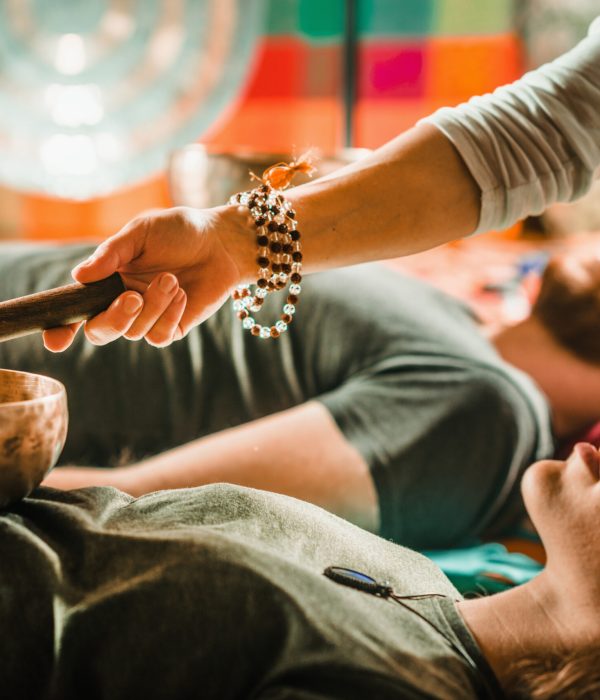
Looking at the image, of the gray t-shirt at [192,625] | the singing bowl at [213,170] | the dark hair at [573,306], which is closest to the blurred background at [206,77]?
the singing bowl at [213,170]

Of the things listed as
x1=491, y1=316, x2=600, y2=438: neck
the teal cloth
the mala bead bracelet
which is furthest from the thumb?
x1=491, y1=316, x2=600, y2=438: neck

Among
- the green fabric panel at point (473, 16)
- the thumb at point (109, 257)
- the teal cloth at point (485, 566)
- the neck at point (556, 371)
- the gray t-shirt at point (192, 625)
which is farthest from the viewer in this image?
the green fabric panel at point (473, 16)

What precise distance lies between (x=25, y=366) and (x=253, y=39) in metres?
1.81

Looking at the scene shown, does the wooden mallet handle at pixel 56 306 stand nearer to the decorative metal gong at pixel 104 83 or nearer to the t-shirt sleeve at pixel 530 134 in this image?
the t-shirt sleeve at pixel 530 134

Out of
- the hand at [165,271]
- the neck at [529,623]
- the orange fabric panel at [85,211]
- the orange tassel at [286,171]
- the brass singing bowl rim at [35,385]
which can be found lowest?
the orange fabric panel at [85,211]

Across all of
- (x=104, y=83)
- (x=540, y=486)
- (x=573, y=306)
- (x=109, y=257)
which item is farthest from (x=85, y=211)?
(x=540, y=486)

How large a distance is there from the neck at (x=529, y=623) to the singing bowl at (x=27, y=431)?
30cm

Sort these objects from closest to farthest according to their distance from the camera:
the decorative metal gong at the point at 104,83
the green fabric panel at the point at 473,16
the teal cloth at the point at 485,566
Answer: the teal cloth at the point at 485,566 < the decorative metal gong at the point at 104,83 < the green fabric panel at the point at 473,16

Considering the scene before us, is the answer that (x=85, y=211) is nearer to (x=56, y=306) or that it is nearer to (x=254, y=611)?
(x=56, y=306)

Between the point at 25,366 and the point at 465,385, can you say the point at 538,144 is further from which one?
the point at 25,366

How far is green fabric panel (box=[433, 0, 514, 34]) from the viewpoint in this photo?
8.52 ft

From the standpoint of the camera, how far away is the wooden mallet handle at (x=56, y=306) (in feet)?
1.80

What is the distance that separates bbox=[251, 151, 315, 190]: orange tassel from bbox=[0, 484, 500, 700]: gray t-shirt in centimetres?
30

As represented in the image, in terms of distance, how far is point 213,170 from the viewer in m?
1.35
